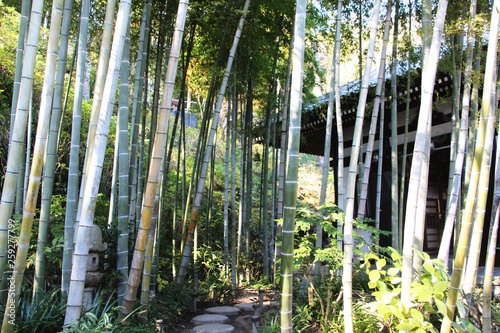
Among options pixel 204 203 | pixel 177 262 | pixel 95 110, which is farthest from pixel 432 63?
pixel 204 203

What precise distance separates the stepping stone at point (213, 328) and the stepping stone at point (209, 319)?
0.46 ft

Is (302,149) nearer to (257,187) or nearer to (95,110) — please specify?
(257,187)

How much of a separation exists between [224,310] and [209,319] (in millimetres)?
394

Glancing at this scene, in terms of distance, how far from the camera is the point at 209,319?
3.62 m

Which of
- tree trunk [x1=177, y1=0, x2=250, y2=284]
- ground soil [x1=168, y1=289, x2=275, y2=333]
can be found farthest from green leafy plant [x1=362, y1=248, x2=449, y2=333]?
tree trunk [x1=177, y1=0, x2=250, y2=284]

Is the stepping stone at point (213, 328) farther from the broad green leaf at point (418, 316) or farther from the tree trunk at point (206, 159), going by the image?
the broad green leaf at point (418, 316)

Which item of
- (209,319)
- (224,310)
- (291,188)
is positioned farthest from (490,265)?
(224,310)

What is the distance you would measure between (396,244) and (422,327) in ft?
5.59

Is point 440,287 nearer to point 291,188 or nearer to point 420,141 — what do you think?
point 420,141

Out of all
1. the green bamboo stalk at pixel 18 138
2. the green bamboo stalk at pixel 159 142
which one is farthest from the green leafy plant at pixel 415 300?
the green bamboo stalk at pixel 18 138

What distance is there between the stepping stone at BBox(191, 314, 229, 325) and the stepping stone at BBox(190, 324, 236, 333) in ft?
0.46

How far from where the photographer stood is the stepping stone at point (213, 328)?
326 cm

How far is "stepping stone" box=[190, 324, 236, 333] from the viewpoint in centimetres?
326

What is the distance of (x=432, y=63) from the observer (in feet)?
7.04
